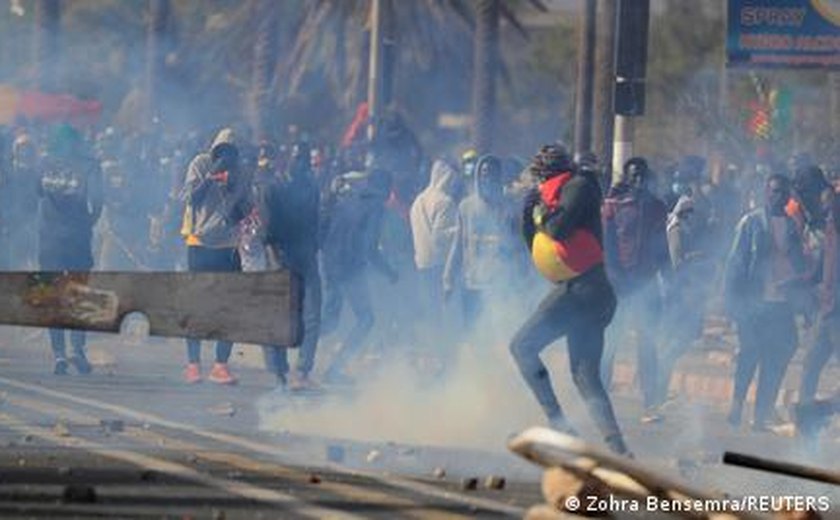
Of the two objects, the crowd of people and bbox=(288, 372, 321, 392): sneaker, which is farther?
bbox=(288, 372, 321, 392): sneaker

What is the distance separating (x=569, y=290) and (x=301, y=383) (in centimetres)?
416

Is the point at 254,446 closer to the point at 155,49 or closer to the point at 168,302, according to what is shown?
the point at 168,302

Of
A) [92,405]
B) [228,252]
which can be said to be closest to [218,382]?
[228,252]

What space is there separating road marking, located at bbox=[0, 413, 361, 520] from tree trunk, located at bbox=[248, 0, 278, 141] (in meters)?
Answer: 21.4

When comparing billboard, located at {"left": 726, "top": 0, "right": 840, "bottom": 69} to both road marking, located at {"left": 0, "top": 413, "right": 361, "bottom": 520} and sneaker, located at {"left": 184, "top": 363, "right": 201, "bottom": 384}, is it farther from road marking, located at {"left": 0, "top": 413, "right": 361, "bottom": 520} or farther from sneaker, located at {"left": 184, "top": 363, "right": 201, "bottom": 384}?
road marking, located at {"left": 0, "top": 413, "right": 361, "bottom": 520}

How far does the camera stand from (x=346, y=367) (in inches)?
746

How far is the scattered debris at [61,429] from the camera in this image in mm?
13867

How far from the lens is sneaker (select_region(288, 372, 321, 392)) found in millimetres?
17328

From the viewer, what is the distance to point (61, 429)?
14.1 metres

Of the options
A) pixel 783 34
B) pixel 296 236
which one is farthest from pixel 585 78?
pixel 296 236

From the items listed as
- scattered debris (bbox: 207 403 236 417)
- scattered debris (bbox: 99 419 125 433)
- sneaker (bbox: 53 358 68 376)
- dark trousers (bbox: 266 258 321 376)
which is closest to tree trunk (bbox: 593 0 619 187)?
dark trousers (bbox: 266 258 321 376)

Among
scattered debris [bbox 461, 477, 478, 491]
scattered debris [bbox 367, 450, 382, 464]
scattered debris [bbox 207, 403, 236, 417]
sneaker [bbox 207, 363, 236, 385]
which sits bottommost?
sneaker [bbox 207, 363, 236, 385]

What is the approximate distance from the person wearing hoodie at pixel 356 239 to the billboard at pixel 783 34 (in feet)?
9.55

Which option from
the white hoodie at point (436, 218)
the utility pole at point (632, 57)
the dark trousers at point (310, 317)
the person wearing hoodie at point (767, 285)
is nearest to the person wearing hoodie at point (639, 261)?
the person wearing hoodie at point (767, 285)
